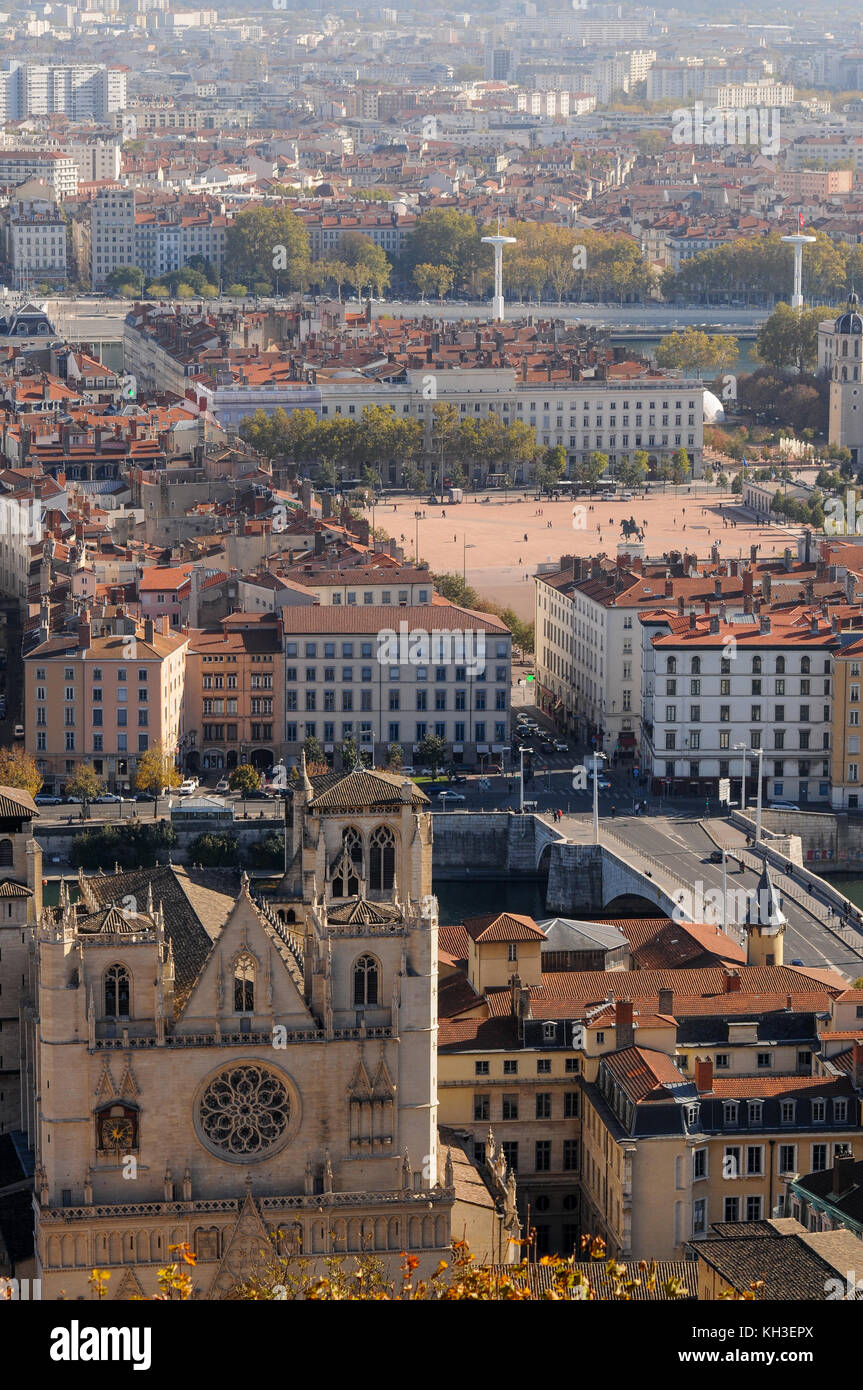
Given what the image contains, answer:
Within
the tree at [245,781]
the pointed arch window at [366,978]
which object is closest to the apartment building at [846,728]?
the tree at [245,781]

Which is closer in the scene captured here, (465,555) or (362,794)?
(362,794)

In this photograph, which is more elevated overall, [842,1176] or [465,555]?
[842,1176]

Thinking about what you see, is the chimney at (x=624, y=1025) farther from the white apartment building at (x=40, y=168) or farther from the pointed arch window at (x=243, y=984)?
the white apartment building at (x=40, y=168)

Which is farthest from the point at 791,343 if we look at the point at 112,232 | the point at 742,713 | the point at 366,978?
the point at 366,978

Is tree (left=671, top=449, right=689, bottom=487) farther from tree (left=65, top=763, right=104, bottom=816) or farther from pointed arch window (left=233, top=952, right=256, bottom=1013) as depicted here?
pointed arch window (left=233, top=952, right=256, bottom=1013)

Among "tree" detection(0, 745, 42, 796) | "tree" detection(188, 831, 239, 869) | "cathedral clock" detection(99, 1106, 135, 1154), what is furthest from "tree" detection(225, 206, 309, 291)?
"cathedral clock" detection(99, 1106, 135, 1154)

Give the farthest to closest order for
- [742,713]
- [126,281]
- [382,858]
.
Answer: [126,281], [742,713], [382,858]

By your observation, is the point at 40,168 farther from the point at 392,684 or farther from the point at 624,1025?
the point at 624,1025
